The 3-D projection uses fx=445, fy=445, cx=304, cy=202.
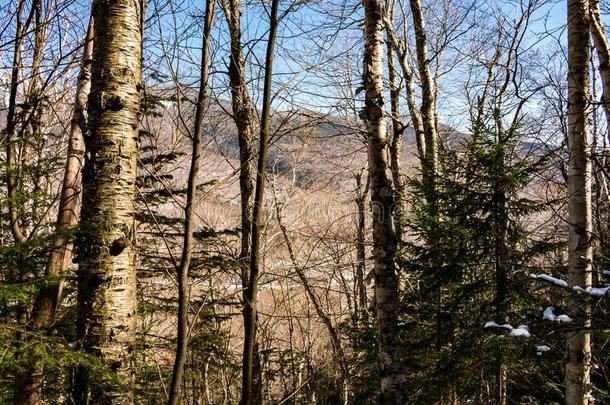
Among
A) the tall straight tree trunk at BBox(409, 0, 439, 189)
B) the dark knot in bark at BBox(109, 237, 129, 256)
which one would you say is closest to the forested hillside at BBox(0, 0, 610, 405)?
the dark knot in bark at BBox(109, 237, 129, 256)

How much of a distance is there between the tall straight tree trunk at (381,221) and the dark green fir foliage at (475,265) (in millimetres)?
929

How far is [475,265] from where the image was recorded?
4680mm

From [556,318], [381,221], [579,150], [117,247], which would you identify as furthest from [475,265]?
[117,247]

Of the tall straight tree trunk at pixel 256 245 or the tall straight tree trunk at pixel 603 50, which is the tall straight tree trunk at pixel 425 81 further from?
the tall straight tree trunk at pixel 256 245

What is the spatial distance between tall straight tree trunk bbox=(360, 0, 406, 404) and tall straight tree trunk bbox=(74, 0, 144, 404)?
2232 millimetres

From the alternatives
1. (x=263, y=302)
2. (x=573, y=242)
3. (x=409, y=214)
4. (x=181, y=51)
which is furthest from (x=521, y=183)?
(x=263, y=302)

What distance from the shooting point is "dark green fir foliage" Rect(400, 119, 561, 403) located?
4.49m

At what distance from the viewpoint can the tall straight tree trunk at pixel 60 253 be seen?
329 centimetres

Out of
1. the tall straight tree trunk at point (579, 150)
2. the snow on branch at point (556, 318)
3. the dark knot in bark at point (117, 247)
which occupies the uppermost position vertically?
the tall straight tree trunk at point (579, 150)

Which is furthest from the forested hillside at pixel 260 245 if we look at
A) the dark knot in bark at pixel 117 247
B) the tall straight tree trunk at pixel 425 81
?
the tall straight tree trunk at pixel 425 81

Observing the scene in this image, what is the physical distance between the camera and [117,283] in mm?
2320

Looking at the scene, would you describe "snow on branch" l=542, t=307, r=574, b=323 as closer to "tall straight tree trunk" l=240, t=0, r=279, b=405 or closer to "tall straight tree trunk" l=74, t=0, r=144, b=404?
"tall straight tree trunk" l=240, t=0, r=279, b=405

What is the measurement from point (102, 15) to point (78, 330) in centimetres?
174

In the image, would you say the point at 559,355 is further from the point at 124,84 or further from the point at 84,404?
the point at 124,84
